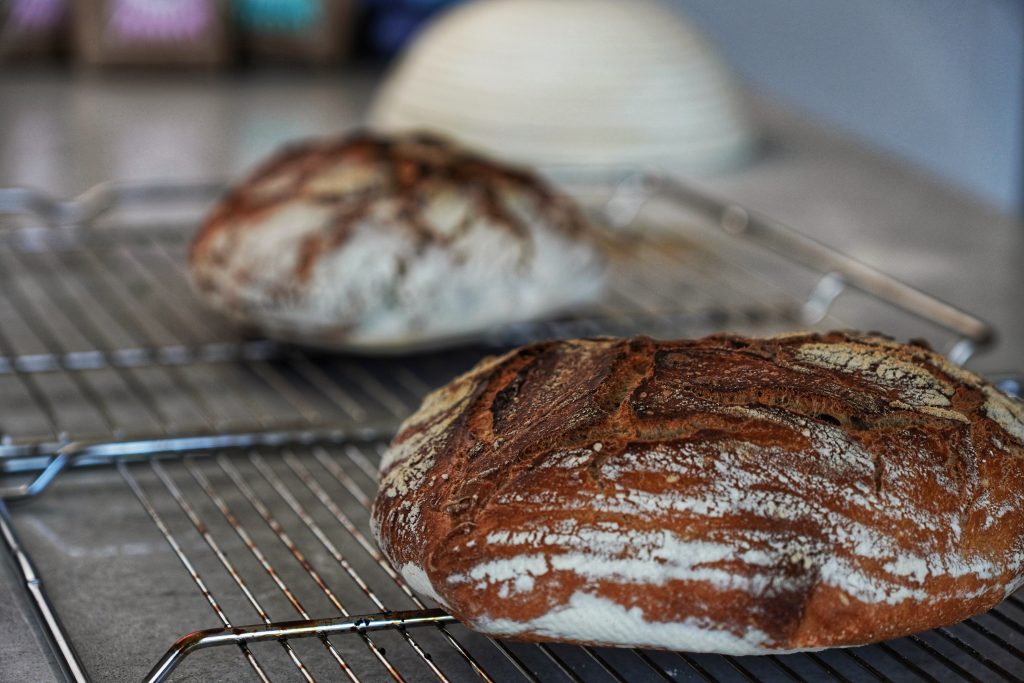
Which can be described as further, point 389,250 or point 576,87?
point 576,87

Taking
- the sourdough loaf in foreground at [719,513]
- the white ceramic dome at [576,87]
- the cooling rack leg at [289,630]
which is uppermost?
the white ceramic dome at [576,87]

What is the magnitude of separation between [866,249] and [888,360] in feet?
3.55

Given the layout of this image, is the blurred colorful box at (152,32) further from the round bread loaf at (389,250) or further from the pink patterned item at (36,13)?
the round bread loaf at (389,250)

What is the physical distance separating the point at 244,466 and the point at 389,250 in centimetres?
31

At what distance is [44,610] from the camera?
89cm

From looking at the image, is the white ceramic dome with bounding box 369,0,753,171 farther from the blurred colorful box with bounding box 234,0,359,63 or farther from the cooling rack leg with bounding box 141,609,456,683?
A: the cooling rack leg with bounding box 141,609,456,683

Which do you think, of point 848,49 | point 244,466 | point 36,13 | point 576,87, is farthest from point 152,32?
point 244,466

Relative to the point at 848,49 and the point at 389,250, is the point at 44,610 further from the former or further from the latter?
the point at 848,49

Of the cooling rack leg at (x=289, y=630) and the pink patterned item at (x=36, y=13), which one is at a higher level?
the pink patterned item at (x=36, y=13)

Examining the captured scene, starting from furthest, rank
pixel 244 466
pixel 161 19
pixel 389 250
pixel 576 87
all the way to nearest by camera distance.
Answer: pixel 161 19 < pixel 576 87 < pixel 389 250 < pixel 244 466

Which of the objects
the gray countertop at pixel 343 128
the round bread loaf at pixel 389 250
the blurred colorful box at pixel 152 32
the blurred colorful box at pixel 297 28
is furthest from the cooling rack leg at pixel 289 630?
the blurred colorful box at pixel 297 28

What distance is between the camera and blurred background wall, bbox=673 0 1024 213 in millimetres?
2824

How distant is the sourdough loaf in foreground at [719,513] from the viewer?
79 cm

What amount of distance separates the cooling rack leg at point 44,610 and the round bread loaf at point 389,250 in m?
0.42
